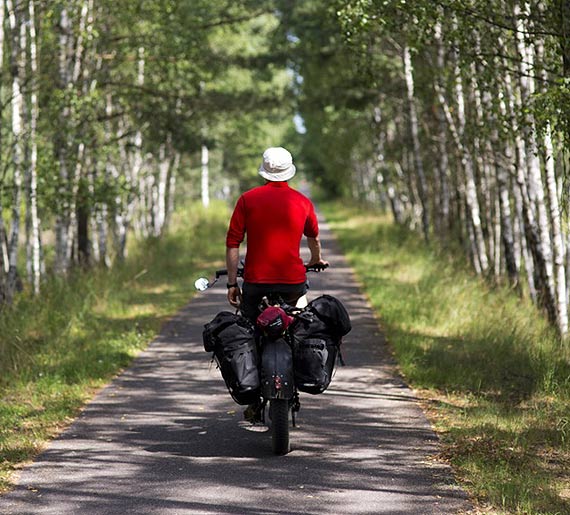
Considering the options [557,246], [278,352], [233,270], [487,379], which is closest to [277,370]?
[278,352]

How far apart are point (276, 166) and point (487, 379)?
3.82m

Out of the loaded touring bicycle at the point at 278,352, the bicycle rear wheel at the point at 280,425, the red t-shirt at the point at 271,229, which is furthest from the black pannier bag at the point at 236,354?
the red t-shirt at the point at 271,229

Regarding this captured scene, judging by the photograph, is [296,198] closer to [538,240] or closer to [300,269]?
[300,269]

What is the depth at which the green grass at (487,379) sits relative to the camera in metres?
6.66

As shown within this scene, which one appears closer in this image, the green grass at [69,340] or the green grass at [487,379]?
the green grass at [487,379]

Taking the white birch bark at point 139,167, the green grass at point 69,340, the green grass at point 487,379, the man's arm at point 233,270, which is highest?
the white birch bark at point 139,167

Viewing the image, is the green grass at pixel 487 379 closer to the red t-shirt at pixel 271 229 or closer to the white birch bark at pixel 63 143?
the red t-shirt at pixel 271 229

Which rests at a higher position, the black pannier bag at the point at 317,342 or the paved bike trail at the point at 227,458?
the black pannier bag at the point at 317,342

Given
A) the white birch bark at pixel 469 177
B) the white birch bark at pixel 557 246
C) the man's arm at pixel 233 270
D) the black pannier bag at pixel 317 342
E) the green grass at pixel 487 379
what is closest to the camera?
the green grass at pixel 487 379

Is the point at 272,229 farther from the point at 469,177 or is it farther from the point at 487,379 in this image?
the point at 469,177

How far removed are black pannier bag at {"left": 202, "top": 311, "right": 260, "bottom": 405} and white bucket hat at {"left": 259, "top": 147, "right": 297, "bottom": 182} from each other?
1079mm

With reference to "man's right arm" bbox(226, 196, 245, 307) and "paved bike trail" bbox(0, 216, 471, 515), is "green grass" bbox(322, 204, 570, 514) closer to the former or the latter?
"paved bike trail" bbox(0, 216, 471, 515)

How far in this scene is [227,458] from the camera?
24.4 ft

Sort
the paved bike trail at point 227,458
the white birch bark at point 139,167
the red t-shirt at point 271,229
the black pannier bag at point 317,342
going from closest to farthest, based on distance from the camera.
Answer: the paved bike trail at point 227,458, the black pannier bag at point 317,342, the red t-shirt at point 271,229, the white birch bark at point 139,167
